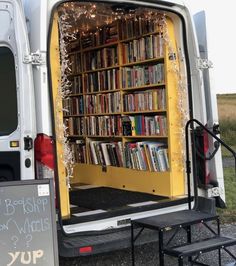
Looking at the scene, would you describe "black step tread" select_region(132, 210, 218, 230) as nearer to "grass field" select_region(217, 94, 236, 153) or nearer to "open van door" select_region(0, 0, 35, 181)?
"open van door" select_region(0, 0, 35, 181)

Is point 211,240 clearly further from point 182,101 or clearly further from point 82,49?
point 82,49

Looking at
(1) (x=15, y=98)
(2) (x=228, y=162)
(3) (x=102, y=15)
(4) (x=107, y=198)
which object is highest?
(3) (x=102, y=15)

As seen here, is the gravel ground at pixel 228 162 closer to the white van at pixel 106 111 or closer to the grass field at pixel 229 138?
the grass field at pixel 229 138

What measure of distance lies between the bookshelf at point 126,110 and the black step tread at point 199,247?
129cm

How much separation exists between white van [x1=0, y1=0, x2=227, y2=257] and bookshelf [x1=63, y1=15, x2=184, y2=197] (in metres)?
0.01

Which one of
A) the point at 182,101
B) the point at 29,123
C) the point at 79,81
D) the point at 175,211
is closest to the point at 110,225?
the point at 175,211

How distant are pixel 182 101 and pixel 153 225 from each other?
1.69m

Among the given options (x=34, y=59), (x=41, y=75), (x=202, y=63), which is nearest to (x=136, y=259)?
(x=202, y=63)

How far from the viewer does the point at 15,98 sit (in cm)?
435

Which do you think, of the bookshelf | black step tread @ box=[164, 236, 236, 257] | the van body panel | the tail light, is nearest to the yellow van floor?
the bookshelf

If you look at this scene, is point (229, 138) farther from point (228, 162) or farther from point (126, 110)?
point (126, 110)

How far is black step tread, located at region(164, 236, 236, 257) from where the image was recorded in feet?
13.3

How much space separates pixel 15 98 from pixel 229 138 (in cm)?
1567

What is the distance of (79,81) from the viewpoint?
26.3 ft
